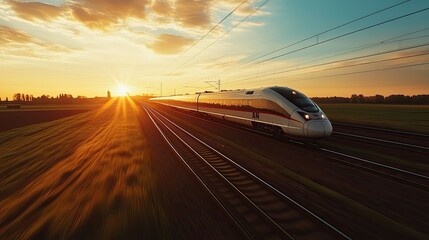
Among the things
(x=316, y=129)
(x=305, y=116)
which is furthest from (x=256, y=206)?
(x=305, y=116)

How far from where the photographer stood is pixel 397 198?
25.7ft

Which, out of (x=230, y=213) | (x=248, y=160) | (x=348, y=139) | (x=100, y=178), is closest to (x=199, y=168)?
(x=248, y=160)

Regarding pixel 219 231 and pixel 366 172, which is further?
pixel 366 172

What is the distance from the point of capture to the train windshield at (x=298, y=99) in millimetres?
15552

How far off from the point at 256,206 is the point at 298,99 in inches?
412

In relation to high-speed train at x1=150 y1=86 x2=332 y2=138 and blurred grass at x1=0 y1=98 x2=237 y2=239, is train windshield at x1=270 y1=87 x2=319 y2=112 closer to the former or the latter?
high-speed train at x1=150 y1=86 x2=332 y2=138

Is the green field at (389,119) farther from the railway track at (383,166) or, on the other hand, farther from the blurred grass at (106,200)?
the blurred grass at (106,200)

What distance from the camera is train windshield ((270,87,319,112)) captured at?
15552mm

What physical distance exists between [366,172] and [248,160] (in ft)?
15.7

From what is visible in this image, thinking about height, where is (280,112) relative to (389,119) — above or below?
above

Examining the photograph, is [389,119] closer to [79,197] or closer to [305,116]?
[305,116]

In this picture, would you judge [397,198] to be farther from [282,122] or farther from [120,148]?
[120,148]

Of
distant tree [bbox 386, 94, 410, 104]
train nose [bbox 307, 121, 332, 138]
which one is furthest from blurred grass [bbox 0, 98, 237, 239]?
distant tree [bbox 386, 94, 410, 104]

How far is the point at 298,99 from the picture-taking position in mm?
16250
